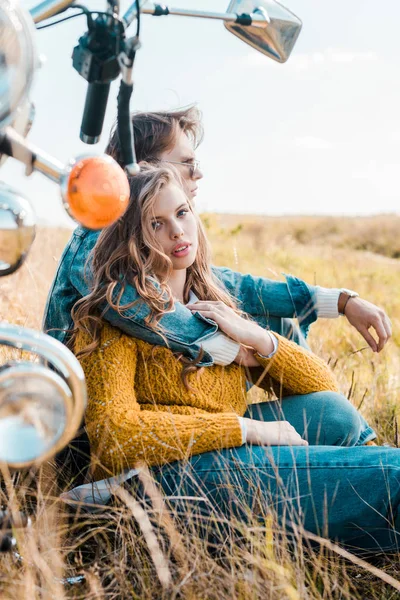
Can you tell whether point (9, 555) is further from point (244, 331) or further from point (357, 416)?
point (357, 416)

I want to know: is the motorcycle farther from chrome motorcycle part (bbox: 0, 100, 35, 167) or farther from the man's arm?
the man's arm

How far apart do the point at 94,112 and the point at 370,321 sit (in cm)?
156

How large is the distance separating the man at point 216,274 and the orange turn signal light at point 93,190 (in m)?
1.08

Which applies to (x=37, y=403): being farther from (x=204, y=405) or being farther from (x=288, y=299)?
(x=288, y=299)

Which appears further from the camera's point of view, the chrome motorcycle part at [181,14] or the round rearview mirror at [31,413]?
the chrome motorcycle part at [181,14]

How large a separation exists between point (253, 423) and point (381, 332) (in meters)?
0.75

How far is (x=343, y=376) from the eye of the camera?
346cm

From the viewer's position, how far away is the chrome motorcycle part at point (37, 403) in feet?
4.08

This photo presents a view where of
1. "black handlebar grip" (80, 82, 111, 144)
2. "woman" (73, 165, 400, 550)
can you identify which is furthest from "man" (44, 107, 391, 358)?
"black handlebar grip" (80, 82, 111, 144)

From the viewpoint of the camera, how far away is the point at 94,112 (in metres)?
1.34

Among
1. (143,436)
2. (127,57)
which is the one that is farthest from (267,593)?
(127,57)

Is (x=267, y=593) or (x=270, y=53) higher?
(x=270, y=53)

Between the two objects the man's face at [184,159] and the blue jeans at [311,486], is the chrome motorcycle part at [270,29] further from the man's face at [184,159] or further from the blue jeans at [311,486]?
the man's face at [184,159]

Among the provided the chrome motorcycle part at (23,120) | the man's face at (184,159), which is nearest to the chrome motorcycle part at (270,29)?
the chrome motorcycle part at (23,120)
